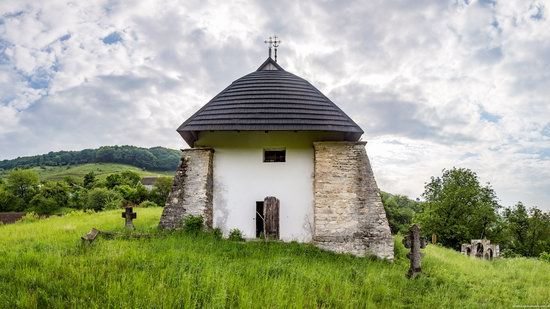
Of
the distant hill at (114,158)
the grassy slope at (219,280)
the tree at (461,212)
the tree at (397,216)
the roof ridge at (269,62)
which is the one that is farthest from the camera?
the distant hill at (114,158)

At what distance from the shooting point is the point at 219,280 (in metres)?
5.57

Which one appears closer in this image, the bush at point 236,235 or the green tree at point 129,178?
the bush at point 236,235

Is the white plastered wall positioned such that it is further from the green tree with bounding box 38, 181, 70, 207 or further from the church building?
the green tree with bounding box 38, 181, 70, 207

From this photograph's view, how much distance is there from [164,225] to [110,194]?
101 feet

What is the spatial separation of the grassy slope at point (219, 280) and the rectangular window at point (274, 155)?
308 cm

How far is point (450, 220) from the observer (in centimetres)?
2670

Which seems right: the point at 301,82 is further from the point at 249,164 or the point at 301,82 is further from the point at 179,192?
the point at 179,192

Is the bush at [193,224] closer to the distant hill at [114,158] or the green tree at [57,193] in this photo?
the green tree at [57,193]

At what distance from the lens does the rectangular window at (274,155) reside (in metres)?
11.4

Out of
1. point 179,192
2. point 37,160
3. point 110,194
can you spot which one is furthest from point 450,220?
point 37,160

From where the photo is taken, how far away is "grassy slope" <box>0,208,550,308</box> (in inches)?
191

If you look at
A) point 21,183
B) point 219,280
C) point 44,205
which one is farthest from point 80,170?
point 219,280

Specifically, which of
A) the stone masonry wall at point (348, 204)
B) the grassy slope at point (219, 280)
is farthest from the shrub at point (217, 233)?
the stone masonry wall at point (348, 204)

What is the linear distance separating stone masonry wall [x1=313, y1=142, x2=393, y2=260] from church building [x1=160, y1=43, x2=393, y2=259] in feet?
0.10
